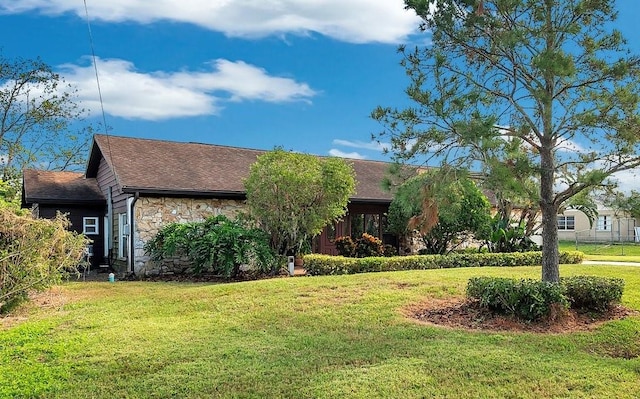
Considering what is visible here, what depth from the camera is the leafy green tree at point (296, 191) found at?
14.9 metres

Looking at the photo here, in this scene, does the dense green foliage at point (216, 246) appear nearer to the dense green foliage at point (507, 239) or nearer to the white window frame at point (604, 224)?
the dense green foliage at point (507, 239)

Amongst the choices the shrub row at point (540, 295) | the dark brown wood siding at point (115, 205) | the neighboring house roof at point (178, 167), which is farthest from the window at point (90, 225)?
the shrub row at point (540, 295)

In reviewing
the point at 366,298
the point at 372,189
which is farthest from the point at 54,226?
the point at 372,189

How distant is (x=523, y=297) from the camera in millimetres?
8109

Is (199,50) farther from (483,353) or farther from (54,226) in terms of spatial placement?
(483,353)

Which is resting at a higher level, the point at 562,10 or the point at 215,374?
the point at 562,10

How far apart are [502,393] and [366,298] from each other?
14.5ft

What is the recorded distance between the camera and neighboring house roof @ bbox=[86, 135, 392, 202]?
16.0m

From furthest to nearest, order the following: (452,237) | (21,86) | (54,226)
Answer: (21,86)
(452,237)
(54,226)

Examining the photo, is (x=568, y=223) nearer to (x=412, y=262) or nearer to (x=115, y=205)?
(x=412, y=262)

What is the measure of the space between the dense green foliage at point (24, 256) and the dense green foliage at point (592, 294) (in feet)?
29.8

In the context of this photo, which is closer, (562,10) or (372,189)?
(562,10)

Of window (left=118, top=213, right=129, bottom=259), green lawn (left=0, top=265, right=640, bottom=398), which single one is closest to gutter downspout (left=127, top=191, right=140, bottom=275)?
window (left=118, top=213, right=129, bottom=259)

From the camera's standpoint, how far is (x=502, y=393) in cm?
541
